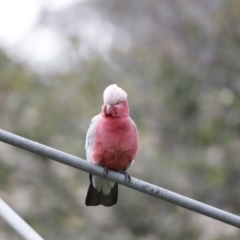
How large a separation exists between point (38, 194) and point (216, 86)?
220cm

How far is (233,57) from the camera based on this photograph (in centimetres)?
536

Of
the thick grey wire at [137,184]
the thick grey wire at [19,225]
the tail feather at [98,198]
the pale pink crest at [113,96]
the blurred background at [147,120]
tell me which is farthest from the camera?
the blurred background at [147,120]

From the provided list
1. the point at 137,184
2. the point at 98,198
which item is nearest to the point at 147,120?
the point at 98,198

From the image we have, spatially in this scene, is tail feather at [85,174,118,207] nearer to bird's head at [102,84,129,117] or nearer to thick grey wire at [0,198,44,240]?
bird's head at [102,84,129,117]

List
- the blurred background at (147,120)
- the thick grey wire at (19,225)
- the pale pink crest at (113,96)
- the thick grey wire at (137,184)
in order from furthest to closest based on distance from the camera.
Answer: the blurred background at (147,120) < the pale pink crest at (113,96) < the thick grey wire at (137,184) < the thick grey wire at (19,225)

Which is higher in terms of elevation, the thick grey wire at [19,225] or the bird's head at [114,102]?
the bird's head at [114,102]

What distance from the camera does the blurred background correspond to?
527cm

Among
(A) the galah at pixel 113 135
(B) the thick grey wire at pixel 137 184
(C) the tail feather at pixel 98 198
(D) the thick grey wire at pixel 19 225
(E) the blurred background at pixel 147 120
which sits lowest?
(D) the thick grey wire at pixel 19 225

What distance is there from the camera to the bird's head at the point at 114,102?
10.00 feet

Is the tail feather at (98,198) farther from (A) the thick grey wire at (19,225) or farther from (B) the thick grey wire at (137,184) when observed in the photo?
(A) the thick grey wire at (19,225)

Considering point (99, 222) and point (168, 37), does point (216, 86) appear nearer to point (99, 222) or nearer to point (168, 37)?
point (168, 37)

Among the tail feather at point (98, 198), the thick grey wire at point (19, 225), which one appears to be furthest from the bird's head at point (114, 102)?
the thick grey wire at point (19, 225)

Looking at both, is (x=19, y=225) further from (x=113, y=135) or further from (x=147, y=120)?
(x=147, y=120)

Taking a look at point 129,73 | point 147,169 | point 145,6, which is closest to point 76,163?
point 147,169
